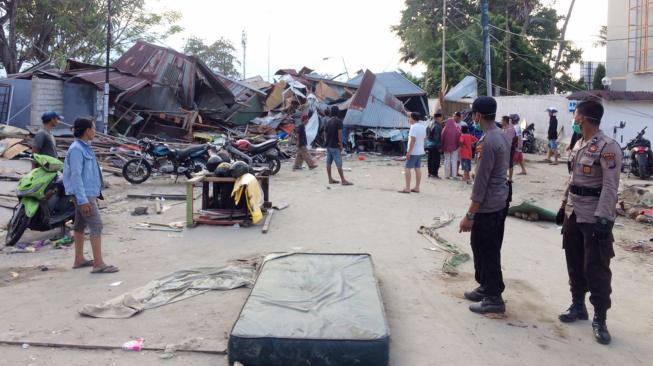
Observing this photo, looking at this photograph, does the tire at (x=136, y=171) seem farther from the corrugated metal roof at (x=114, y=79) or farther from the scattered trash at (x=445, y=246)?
the corrugated metal roof at (x=114, y=79)

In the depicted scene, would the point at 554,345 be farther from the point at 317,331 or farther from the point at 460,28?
the point at 460,28

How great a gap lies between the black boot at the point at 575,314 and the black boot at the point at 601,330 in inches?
11.4

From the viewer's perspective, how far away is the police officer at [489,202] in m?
4.79

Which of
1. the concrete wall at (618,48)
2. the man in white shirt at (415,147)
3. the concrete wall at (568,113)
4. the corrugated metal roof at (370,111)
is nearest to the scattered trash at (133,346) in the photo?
the man in white shirt at (415,147)

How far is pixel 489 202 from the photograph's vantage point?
484 centimetres

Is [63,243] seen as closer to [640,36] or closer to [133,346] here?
[133,346]

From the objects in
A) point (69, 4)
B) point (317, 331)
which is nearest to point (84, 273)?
point (317, 331)

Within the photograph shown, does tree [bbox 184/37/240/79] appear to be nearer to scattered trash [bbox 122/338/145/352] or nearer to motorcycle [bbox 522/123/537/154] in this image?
motorcycle [bbox 522/123/537/154]

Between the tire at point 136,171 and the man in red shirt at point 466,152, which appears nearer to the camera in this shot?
the tire at point 136,171

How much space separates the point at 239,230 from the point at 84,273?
8.37ft

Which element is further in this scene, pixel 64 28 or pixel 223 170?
pixel 64 28

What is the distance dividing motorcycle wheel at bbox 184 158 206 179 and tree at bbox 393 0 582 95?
2548 centimetres

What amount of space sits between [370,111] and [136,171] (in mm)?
10624

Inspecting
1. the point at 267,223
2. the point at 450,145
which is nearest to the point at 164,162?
the point at 267,223
